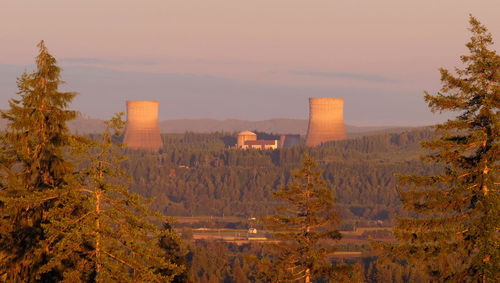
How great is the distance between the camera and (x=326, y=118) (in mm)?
166250

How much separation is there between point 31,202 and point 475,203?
904 centimetres

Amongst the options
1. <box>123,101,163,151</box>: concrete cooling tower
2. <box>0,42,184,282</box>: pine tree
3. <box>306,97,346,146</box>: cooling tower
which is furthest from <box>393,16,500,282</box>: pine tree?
<box>123,101,163,151</box>: concrete cooling tower

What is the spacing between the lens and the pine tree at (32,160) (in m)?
21.3

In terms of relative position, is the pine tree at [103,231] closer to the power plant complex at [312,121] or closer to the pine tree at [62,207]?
the pine tree at [62,207]

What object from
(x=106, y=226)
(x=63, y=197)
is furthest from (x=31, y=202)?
(x=106, y=226)

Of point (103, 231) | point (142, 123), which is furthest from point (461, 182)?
point (142, 123)

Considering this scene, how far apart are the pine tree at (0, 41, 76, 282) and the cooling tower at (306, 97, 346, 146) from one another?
453 ft

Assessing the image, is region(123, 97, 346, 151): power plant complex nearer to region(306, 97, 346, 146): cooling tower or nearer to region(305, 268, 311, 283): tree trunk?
region(306, 97, 346, 146): cooling tower

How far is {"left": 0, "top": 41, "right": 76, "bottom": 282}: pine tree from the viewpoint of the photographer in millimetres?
21344

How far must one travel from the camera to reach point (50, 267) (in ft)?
63.4

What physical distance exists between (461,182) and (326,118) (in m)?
146

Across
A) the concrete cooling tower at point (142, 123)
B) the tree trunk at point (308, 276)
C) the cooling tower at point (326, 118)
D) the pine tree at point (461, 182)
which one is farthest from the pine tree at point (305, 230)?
the concrete cooling tower at point (142, 123)

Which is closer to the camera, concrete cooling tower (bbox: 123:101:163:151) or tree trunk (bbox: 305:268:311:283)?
tree trunk (bbox: 305:268:311:283)

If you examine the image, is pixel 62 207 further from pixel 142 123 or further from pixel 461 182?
pixel 142 123
